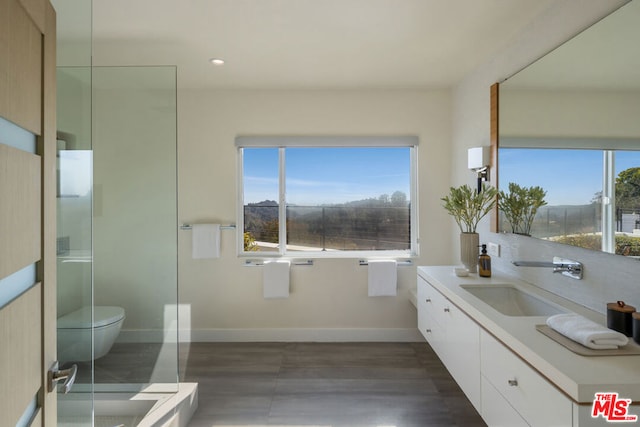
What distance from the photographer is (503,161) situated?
2.33 m

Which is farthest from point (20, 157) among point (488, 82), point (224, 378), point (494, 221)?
point (488, 82)

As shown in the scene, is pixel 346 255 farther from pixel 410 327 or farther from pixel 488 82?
pixel 488 82

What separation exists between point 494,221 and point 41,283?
8.18 feet

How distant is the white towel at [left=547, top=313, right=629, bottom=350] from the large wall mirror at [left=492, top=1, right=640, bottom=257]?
413 mm

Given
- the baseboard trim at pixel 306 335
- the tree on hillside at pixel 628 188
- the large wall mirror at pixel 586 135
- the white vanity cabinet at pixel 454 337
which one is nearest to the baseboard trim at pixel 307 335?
the baseboard trim at pixel 306 335

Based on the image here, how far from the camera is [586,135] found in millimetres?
1639

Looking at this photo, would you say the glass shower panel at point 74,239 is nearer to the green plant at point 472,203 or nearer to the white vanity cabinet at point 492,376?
the white vanity cabinet at point 492,376

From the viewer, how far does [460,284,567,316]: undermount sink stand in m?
1.93

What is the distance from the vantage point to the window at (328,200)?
3373 millimetres

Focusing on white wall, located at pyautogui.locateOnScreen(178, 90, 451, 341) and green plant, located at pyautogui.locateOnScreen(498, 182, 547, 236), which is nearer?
green plant, located at pyautogui.locateOnScreen(498, 182, 547, 236)

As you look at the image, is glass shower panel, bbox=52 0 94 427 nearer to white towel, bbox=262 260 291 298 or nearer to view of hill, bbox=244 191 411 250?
white towel, bbox=262 260 291 298

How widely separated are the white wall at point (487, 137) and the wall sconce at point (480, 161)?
0.51ft

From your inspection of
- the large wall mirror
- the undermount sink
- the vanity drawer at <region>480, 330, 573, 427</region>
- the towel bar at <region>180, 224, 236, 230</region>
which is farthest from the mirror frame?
the towel bar at <region>180, 224, 236, 230</region>

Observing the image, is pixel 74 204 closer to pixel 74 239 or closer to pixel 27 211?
pixel 74 239
